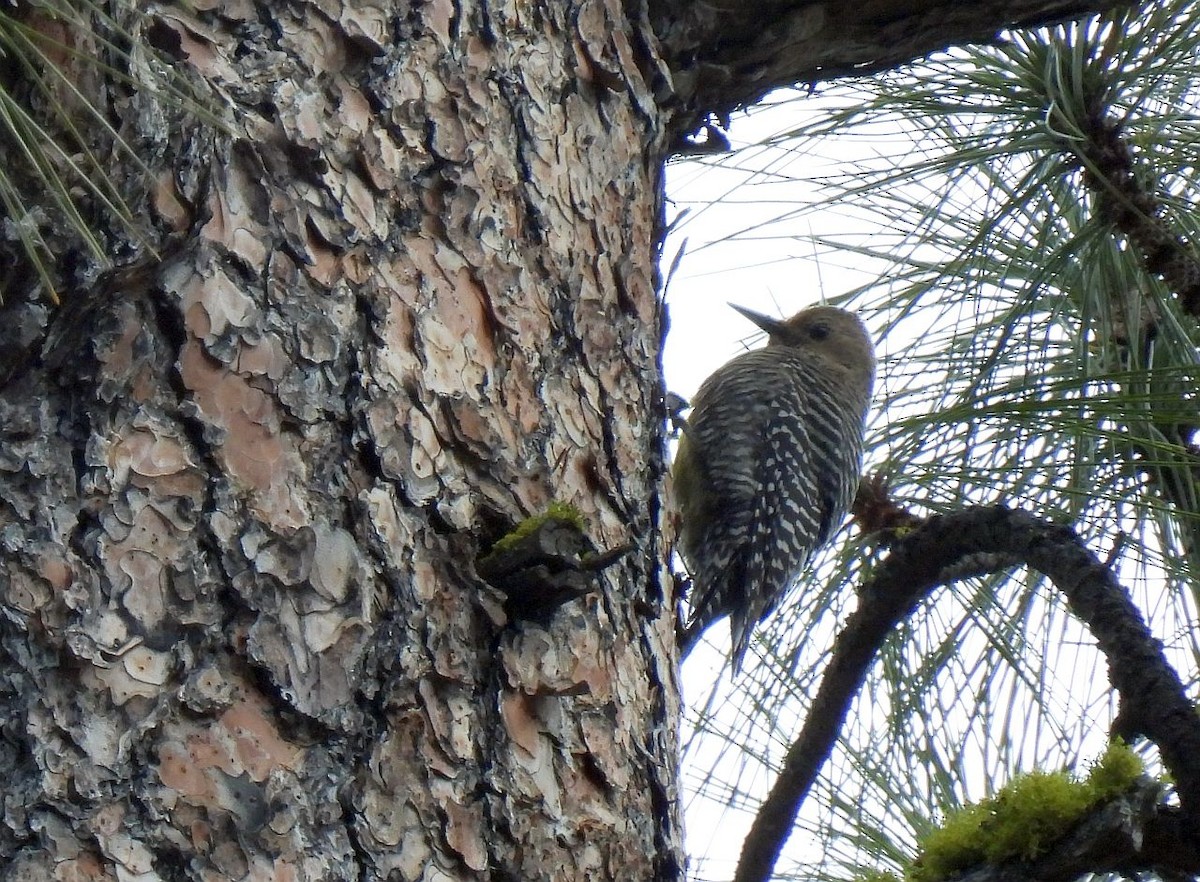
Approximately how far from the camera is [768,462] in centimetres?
404

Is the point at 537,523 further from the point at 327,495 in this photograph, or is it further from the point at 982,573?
the point at 982,573

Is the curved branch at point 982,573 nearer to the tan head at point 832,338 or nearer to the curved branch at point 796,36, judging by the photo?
the curved branch at point 796,36

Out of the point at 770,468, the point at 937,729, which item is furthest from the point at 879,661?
the point at 770,468

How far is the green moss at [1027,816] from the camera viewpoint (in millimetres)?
1617

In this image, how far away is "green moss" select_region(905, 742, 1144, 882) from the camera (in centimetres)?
162

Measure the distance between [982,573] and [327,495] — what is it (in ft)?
4.21

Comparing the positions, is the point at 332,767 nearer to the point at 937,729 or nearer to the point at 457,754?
the point at 457,754

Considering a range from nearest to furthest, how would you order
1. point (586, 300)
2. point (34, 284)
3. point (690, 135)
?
point (34, 284) < point (586, 300) < point (690, 135)

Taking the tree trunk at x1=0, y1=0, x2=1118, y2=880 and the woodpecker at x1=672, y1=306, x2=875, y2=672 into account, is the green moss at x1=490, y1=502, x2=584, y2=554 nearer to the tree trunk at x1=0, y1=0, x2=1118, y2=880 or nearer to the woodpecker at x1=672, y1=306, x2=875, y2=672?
the tree trunk at x1=0, y1=0, x2=1118, y2=880

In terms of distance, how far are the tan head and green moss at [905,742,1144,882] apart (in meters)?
2.87

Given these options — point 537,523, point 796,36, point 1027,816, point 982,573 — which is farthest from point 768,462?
point 537,523

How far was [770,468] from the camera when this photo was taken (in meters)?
4.02

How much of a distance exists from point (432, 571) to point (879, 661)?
1954 mm

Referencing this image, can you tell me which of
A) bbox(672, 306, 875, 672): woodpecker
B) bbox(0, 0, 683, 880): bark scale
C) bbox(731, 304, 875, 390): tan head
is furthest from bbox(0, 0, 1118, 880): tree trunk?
bbox(731, 304, 875, 390): tan head
